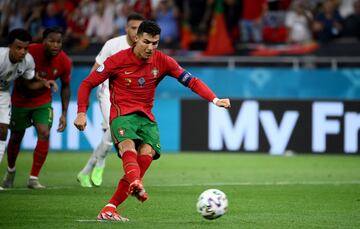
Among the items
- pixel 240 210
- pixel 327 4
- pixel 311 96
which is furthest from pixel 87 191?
pixel 327 4

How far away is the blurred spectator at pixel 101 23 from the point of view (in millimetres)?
24016

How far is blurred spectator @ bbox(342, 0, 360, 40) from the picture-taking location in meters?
22.9

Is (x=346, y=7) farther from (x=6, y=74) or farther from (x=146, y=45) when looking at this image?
(x=146, y=45)

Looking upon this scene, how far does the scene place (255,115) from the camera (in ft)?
66.6

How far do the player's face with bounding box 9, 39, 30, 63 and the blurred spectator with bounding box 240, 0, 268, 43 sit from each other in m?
12.0

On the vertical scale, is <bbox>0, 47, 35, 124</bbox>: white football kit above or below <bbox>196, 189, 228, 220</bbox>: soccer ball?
above

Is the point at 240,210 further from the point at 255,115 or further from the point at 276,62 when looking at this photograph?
the point at 276,62

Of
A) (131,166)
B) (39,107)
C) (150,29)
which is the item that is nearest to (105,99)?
(39,107)

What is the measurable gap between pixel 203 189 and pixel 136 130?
3720 millimetres

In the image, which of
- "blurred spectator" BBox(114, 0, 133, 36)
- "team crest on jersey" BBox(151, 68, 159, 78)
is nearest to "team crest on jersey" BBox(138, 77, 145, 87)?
"team crest on jersey" BBox(151, 68, 159, 78)

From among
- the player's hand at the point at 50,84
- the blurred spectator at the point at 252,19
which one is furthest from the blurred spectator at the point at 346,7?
the player's hand at the point at 50,84

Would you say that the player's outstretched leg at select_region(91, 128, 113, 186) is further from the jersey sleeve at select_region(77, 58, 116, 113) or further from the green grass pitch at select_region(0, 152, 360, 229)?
the jersey sleeve at select_region(77, 58, 116, 113)

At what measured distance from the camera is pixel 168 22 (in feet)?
78.5

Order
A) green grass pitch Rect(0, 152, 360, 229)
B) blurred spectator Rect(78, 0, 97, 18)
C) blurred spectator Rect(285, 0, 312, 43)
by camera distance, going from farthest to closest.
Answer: blurred spectator Rect(78, 0, 97, 18) → blurred spectator Rect(285, 0, 312, 43) → green grass pitch Rect(0, 152, 360, 229)
